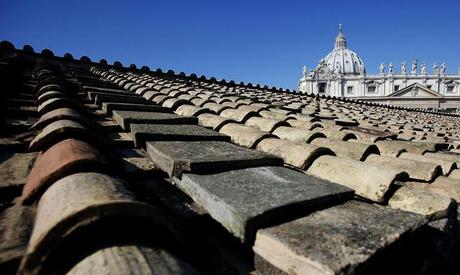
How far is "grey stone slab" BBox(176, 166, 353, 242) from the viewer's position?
106 cm

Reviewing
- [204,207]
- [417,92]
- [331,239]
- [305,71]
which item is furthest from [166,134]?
[305,71]

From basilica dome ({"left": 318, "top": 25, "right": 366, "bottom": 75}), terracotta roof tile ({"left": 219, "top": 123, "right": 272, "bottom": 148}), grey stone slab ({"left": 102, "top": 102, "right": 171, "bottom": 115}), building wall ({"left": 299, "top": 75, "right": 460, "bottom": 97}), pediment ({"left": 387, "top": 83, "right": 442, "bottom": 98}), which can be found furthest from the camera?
basilica dome ({"left": 318, "top": 25, "right": 366, "bottom": 75})

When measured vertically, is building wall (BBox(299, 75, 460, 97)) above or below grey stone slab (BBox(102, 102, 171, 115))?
above

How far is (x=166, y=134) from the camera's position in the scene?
1.99 metres

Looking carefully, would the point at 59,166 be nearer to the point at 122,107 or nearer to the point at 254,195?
the point at 254,195

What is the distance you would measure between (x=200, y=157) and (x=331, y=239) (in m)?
0.76

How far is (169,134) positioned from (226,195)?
0.90 meters

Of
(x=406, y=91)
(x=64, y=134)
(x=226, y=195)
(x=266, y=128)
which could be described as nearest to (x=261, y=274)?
(x=226, y=195)

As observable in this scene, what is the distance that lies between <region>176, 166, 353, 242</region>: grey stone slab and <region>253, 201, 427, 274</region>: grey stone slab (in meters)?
0.05

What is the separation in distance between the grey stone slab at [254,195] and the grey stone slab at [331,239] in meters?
A: 0.05

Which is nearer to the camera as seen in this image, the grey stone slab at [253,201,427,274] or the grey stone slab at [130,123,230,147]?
the grey stone slab at [253,201,427,274]

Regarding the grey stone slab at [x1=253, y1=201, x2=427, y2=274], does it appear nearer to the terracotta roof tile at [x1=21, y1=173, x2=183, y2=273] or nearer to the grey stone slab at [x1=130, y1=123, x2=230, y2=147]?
the terracotta roof tile at [x1=21, y1=173, x2=183, y2=273]

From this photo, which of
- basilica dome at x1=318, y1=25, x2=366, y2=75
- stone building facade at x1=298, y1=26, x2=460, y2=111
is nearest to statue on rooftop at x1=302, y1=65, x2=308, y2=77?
stone building facade at x1=298, y1=26, x2=460, y2=111

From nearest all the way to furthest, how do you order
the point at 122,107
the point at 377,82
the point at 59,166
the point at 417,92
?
the point at 59,166
the point at 122,107
the point at 417,92
the point at 377,82
